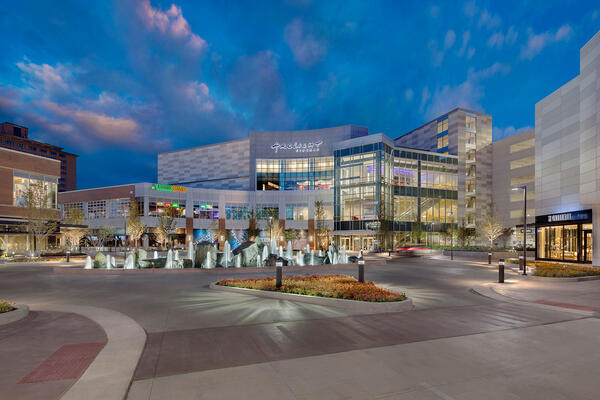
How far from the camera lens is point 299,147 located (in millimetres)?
75562

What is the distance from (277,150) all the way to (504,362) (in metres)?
72.6

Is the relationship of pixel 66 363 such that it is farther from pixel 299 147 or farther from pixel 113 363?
pixel 299 147

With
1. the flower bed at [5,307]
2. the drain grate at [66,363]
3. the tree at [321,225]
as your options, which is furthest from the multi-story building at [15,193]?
the drain grate at [66,363]

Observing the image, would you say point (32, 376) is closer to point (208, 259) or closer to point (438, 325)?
point (438, 325)

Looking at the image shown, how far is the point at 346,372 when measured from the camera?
569cm

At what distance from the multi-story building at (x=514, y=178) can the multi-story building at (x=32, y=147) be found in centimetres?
15164

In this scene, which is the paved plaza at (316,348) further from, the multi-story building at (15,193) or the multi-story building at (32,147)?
the multi-story building at (32,147)

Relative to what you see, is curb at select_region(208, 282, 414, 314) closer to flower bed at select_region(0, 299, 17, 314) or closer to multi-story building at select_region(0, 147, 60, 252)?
flower bed at select_region(0, 299, 17, 314)

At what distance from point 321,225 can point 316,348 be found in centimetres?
5694

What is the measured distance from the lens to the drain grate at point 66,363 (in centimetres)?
547

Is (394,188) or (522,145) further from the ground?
(522,145)

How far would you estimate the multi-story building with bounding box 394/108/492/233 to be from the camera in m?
71.0

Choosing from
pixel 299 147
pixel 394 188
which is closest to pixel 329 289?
pixel 394 188

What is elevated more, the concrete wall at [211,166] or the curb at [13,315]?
the concrete wall at [211,166]
